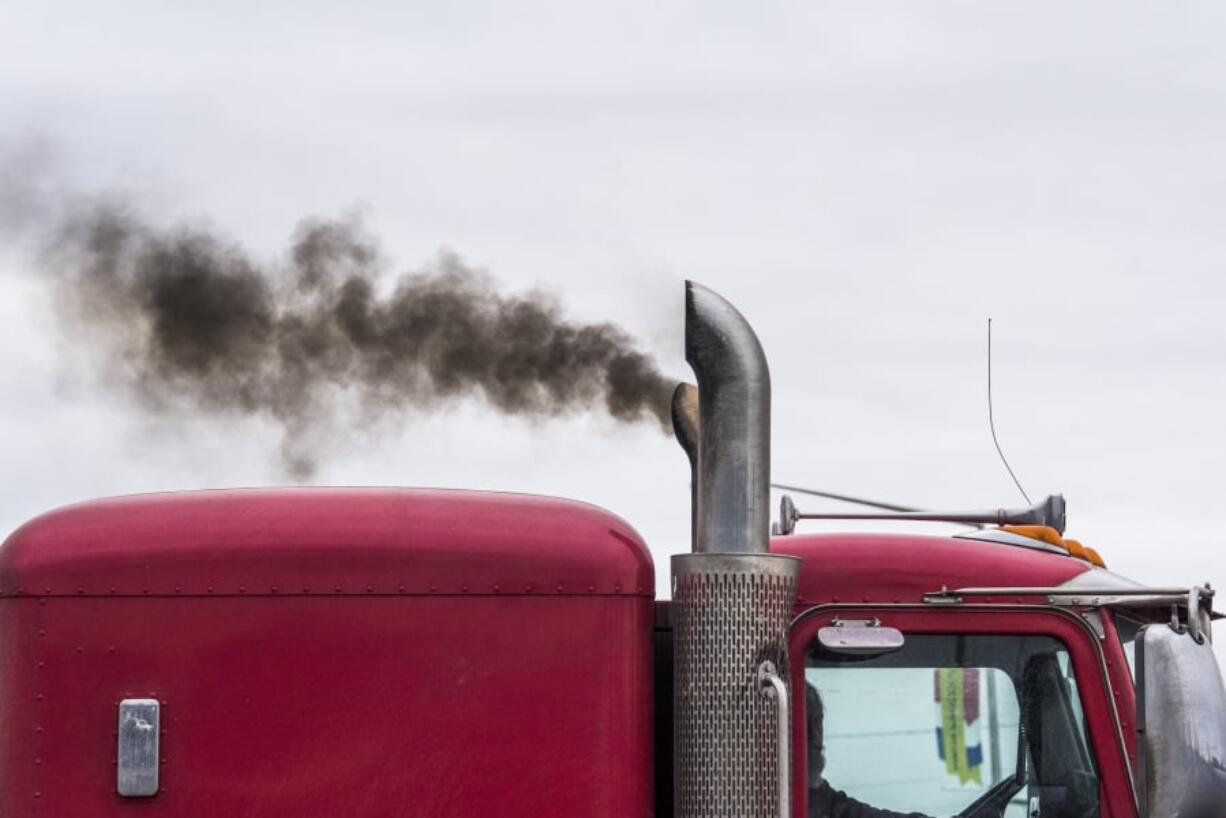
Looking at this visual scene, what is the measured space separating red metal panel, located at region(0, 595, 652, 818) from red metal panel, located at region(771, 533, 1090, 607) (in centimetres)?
68

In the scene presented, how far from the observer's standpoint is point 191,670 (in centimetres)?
520

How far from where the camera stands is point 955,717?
522 cm

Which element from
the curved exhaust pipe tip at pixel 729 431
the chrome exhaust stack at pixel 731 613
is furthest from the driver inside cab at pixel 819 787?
the curved exhaust pipe tip at pixel 729 431

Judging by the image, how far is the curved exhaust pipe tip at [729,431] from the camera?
529 centimetres

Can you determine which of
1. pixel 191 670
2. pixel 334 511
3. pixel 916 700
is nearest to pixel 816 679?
pixel 916 700

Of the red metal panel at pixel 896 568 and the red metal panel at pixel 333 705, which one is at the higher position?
the red metal panel at pixel 896 568

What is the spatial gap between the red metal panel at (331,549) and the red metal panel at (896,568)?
554 millimetres

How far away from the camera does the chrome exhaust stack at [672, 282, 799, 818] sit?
16.8ft

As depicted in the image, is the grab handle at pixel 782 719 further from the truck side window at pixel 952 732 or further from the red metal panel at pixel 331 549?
the red metal panel at pixel 331 549

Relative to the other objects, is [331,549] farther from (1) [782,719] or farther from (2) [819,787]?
(2) [819,787]

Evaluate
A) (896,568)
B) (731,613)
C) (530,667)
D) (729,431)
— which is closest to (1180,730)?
(896,568)

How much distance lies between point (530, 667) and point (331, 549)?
0.73 meters

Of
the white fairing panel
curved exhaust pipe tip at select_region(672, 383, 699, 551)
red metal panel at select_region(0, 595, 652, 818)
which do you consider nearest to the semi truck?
red metal panel at select_region(0, 595, 652, 818)

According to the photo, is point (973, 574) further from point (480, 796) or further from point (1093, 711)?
point (480, 796)
